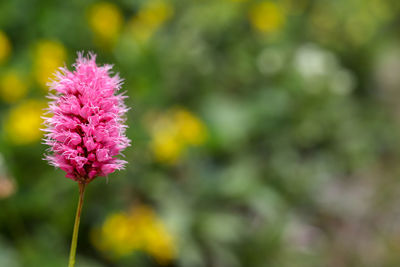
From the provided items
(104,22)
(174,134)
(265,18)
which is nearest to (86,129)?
(174,134)

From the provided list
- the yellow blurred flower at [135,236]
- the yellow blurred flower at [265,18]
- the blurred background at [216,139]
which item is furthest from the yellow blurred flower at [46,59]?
the yellow blurred flower at [265,18]

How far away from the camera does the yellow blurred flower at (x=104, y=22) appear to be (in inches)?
130

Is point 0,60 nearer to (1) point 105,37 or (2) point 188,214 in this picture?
(1) point 105,37

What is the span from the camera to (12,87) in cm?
289

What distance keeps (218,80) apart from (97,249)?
2.00 m

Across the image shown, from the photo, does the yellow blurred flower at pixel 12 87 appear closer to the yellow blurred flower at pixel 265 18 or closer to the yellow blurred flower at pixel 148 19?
the yellow blurred flower at pixel 148 19

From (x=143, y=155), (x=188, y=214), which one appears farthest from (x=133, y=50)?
(x=188, y=214)

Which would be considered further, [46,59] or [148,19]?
[148,19]

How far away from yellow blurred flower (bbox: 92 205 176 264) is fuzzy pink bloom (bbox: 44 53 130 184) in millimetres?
2099

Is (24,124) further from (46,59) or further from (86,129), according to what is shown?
(86,129)

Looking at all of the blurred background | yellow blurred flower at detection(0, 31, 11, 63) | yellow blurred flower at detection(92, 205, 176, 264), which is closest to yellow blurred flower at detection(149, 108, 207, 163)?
the blurred background

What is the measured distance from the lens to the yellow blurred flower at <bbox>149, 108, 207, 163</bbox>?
314 centimetres

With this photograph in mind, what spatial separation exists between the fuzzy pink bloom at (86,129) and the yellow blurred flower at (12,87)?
2.42 meters

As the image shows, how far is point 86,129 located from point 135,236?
220cm
